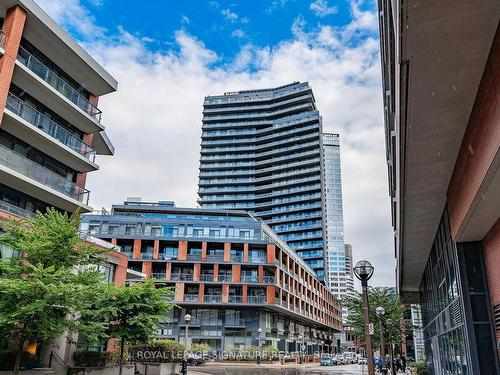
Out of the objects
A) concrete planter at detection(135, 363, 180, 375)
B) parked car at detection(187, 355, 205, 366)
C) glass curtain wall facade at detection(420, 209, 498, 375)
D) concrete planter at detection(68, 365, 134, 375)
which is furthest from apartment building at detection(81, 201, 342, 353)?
glass curtain wall facade at detection(420, 209, 498, 375)

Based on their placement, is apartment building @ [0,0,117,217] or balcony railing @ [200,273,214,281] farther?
balcony railing @ [200,273,214,281]

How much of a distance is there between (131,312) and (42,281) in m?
8.72

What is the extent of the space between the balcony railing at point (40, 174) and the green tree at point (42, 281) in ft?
15.6

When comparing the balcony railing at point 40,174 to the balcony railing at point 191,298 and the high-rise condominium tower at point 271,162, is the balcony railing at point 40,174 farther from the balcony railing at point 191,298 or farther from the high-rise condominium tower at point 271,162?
the high-rise condominium tower at point 271,162

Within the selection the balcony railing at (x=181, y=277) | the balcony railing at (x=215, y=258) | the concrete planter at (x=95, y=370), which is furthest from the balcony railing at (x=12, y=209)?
the balcony railing at (x=215, y=258)

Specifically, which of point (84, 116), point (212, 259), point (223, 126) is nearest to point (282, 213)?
point (223, 126)

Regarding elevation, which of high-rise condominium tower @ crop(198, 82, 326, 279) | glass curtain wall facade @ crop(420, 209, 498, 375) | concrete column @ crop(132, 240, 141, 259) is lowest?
glass curtain wall facade @ crop(420, 209, 498, 375)

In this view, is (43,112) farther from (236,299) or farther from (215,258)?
(236,299)

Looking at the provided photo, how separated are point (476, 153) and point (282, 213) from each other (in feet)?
392

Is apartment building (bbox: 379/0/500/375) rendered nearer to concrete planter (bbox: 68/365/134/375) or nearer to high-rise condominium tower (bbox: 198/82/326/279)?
concrete planter (bbox: 68/365/134/375)

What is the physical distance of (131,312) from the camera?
1000 inches

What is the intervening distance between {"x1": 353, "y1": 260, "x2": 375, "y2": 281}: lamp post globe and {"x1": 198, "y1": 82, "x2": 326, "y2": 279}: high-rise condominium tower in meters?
112

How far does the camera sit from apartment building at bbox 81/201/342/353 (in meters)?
67.2

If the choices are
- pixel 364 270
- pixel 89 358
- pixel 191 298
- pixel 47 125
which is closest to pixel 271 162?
pixel 191 298
